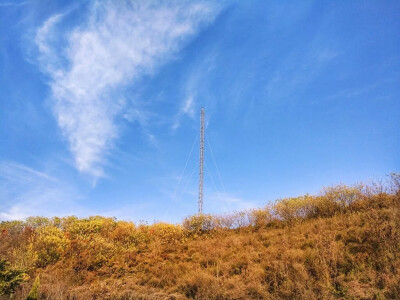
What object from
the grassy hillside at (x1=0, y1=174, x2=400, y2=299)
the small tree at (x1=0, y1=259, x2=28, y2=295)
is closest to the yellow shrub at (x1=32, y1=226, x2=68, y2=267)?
the grassy hillside at (x1=0, y1=174, x2=400, y2=299)

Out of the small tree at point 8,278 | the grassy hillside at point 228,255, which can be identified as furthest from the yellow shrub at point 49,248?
the small tree at point 8,278

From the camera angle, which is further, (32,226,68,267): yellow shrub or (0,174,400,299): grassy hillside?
(32,226,68,267): yellow shrub

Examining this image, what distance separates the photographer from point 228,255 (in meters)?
12.8

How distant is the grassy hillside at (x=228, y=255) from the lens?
8914 mm

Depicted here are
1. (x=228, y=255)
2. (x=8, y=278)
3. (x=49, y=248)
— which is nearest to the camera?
(x=8, y=278)

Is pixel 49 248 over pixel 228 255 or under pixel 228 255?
over

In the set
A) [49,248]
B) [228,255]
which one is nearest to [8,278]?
[49,248]

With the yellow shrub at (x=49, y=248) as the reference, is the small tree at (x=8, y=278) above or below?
below

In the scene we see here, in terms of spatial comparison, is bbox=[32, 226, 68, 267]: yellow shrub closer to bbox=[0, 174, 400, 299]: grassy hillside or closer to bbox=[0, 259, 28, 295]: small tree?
bbox=[0, 174, 400, 299]: grassy hillside

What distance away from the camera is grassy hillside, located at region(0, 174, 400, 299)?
8.91 metres

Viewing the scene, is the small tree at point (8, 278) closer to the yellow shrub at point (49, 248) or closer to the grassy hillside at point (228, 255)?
the grassy hillside at point (228, 255)

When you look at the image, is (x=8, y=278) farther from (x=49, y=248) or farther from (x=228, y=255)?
(x=228, y=255)

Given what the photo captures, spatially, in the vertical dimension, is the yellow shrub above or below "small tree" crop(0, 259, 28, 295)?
above

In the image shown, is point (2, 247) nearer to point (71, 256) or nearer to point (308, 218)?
point (71, 256)
